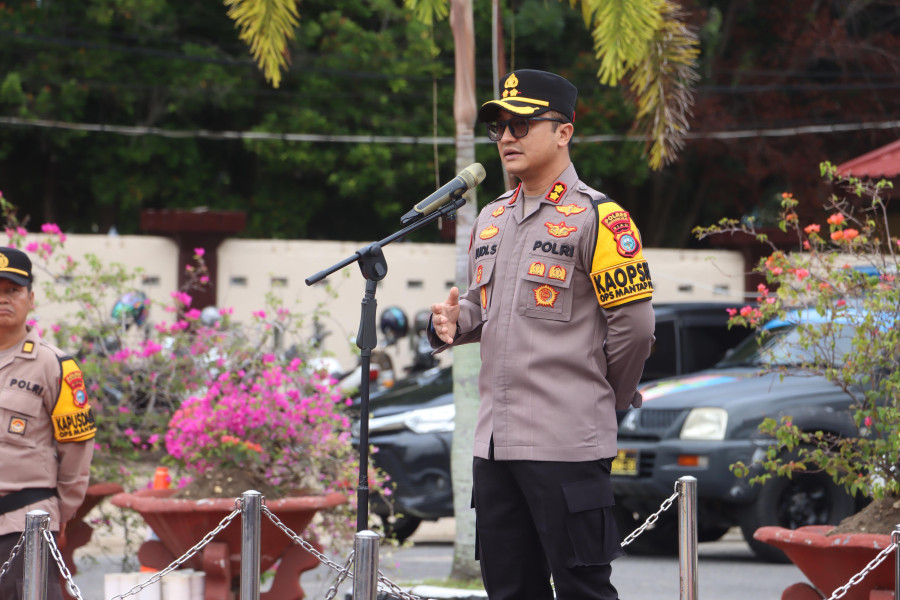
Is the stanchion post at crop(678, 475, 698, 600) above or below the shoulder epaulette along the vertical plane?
below

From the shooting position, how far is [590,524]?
150 inches

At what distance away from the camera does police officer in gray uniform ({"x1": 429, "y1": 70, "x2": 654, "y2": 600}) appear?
382cm

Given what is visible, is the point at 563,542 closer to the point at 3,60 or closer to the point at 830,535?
the point at 830,535

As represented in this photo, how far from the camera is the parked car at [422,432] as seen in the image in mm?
9742

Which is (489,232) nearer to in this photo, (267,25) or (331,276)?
(267,25)

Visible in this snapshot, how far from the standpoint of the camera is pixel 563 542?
380cm

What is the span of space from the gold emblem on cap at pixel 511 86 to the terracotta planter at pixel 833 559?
2.55 m

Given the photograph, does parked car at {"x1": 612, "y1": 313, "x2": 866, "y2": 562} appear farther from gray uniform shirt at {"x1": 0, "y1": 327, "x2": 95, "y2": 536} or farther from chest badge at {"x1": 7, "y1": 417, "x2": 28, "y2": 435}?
chest badge at {"x1": 7, "y1": 417, "x2": 28, "y2": 435}

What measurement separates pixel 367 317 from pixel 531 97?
0.99 m

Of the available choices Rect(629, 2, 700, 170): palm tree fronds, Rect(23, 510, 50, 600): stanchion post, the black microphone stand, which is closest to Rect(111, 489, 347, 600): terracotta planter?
Rect(23, 510, 50, 600): stanchion post

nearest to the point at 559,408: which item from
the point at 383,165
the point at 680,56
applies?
the point at 680,56

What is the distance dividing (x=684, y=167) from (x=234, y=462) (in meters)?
20.0

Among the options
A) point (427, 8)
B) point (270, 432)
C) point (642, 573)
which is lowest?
point (642, 573)

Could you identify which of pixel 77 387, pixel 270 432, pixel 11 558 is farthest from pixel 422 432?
pixel 11 558
